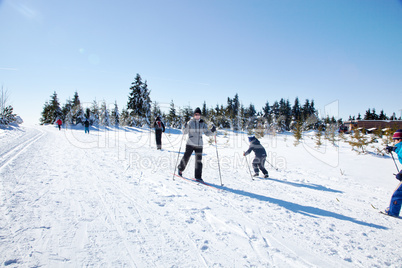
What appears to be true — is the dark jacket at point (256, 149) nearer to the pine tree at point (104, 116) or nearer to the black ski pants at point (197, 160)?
the black ski pants at point (197, 160)

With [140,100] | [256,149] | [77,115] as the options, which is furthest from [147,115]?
[256,149]

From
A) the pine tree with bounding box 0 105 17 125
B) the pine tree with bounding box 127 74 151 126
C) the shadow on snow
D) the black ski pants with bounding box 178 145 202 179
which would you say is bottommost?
the shadow on snow

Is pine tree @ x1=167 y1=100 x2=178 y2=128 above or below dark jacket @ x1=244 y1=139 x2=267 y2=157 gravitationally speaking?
above

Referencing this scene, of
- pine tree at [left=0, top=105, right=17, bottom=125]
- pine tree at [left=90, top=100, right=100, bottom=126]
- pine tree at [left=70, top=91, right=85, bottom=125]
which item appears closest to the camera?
pine tree at [left=0, top=105, right=17, bottom=125]

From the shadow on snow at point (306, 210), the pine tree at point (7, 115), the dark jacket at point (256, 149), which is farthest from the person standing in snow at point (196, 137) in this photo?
the pine tree at point (7, 115)

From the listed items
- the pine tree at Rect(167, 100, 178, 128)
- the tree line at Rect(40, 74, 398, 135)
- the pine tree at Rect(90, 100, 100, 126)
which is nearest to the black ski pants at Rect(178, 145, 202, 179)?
the tree line at Rect(40, 74, 398, 135)

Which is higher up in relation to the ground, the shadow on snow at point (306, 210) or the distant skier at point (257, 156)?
the distant skier at point (257, 156)

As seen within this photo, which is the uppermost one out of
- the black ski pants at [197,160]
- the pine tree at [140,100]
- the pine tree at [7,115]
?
the pine tree at [140,100]

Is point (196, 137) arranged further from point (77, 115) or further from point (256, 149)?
point (77, 115)

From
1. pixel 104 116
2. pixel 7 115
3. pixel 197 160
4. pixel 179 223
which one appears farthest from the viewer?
pixel 104 116

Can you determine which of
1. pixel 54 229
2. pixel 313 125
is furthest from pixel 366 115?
pixel 54 229

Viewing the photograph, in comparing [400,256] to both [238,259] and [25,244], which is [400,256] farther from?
[25,244]

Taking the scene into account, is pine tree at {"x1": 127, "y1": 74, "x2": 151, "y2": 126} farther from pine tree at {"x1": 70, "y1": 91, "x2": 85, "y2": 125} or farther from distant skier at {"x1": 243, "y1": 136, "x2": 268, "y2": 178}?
distant skier at {"x1": 243, "y1": 136, "x2": 268, "y2": 178}

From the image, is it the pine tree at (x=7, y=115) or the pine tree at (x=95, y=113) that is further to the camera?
the pine tree at (x=95, y=113)
